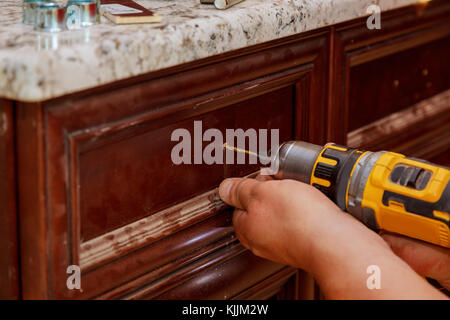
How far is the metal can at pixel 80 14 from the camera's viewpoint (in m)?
0.66

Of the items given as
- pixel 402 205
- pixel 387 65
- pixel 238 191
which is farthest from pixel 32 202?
pixel 387 65

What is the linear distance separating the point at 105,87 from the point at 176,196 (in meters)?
0.18

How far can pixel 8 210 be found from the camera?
0.61 meters

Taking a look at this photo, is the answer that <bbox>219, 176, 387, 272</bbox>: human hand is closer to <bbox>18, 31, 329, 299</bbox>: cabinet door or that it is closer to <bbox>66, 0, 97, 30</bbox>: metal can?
<bbox>18, 31, 329, 299</bbox>: cabinet door

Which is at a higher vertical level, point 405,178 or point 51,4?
point 51,4

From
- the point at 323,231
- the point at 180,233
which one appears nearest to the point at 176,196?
the point at 180,233

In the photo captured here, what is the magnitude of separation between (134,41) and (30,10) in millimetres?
123

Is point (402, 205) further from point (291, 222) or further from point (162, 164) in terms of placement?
point (162, 164)

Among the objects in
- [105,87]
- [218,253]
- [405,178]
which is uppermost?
[105,87]

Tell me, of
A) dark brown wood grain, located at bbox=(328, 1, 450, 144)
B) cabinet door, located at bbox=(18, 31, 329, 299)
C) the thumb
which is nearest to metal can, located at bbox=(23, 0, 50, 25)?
cabinet door, located at bbox=(18, 31, 329, 299)

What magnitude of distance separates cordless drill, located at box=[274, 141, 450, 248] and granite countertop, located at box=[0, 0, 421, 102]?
160mm

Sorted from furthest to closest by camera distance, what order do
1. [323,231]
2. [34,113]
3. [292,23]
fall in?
1. [292,23]
2. [323,231]
3. [34,113]

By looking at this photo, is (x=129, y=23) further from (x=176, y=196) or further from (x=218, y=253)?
(x=218, y=253)

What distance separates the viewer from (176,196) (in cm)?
75
